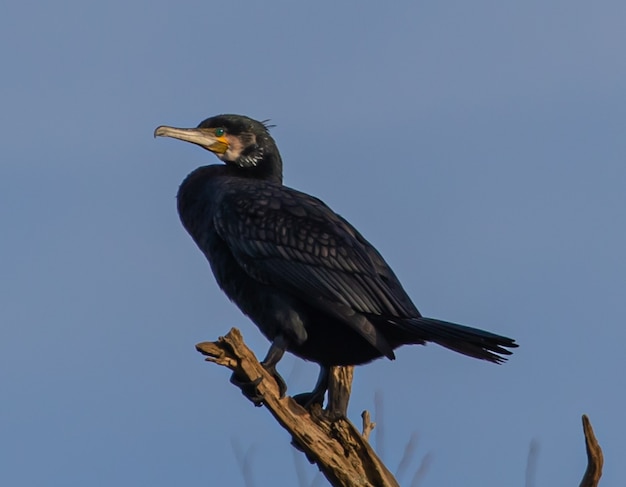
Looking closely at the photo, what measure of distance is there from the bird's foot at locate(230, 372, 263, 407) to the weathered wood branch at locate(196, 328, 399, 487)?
0.02 meters

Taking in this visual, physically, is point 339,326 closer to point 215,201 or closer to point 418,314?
point 418,314

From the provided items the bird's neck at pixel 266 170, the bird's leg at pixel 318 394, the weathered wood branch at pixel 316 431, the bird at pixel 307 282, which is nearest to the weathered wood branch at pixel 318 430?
the weathered wood branch at pixel 316 431

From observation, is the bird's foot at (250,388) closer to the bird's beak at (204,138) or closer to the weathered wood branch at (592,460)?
the weathered wood branch at (592,460)

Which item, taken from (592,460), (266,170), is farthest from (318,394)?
(592,460)

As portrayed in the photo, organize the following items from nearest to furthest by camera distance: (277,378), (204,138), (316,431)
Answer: (316,431)
(277,378)
(204,138)

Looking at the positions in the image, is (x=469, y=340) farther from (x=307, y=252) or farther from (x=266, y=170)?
(x=266, y=170)

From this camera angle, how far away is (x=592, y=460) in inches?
187

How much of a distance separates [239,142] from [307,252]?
1.17m

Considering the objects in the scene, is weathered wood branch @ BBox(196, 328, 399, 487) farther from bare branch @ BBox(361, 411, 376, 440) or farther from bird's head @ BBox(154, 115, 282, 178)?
bird's head @ BBox(154, 115, 282, 178)

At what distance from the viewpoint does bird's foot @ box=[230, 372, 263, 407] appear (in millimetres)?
5566

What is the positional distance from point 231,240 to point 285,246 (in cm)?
28

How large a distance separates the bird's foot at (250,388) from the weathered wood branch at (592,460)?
A: 4.92ft

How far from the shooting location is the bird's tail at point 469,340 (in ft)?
18.9

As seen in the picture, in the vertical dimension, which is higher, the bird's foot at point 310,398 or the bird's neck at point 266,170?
the bird's neck at point 266,170
